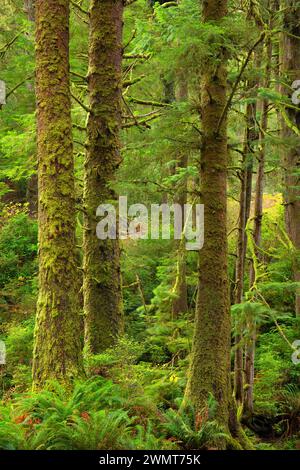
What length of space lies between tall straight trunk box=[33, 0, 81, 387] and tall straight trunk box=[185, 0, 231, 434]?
158 cm

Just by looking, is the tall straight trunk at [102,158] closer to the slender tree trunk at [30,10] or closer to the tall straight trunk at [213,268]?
the tall straight trunk at [213,268]

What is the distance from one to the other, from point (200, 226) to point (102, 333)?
7.51 ft

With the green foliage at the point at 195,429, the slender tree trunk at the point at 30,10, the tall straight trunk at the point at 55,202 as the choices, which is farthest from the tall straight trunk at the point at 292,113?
the slender tree trunk at the point at 30,10

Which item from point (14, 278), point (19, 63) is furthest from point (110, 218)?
point (14, 278)

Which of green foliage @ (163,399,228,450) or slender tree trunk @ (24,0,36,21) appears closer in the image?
green foliage @ (163,399,228,450)

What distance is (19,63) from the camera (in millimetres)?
11773

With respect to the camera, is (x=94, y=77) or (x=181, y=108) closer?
(x=181, y=108)

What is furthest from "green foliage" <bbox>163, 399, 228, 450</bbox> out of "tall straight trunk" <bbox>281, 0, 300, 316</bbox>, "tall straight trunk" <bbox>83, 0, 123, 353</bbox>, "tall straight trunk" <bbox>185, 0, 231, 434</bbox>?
"tall straight trunk" <bbox>281, 0, 300, 316</bbox>

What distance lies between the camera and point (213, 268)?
644 centimetres

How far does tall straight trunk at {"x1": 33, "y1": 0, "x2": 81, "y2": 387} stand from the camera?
622 centimetres

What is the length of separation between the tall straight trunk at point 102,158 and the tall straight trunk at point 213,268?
162 cm

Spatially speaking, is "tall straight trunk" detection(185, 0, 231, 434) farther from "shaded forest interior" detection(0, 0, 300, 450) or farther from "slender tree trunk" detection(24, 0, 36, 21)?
"slender tree trunk" detection(24, 0, 36, 21)

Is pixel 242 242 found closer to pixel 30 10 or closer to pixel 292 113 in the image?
pixel 292 113
